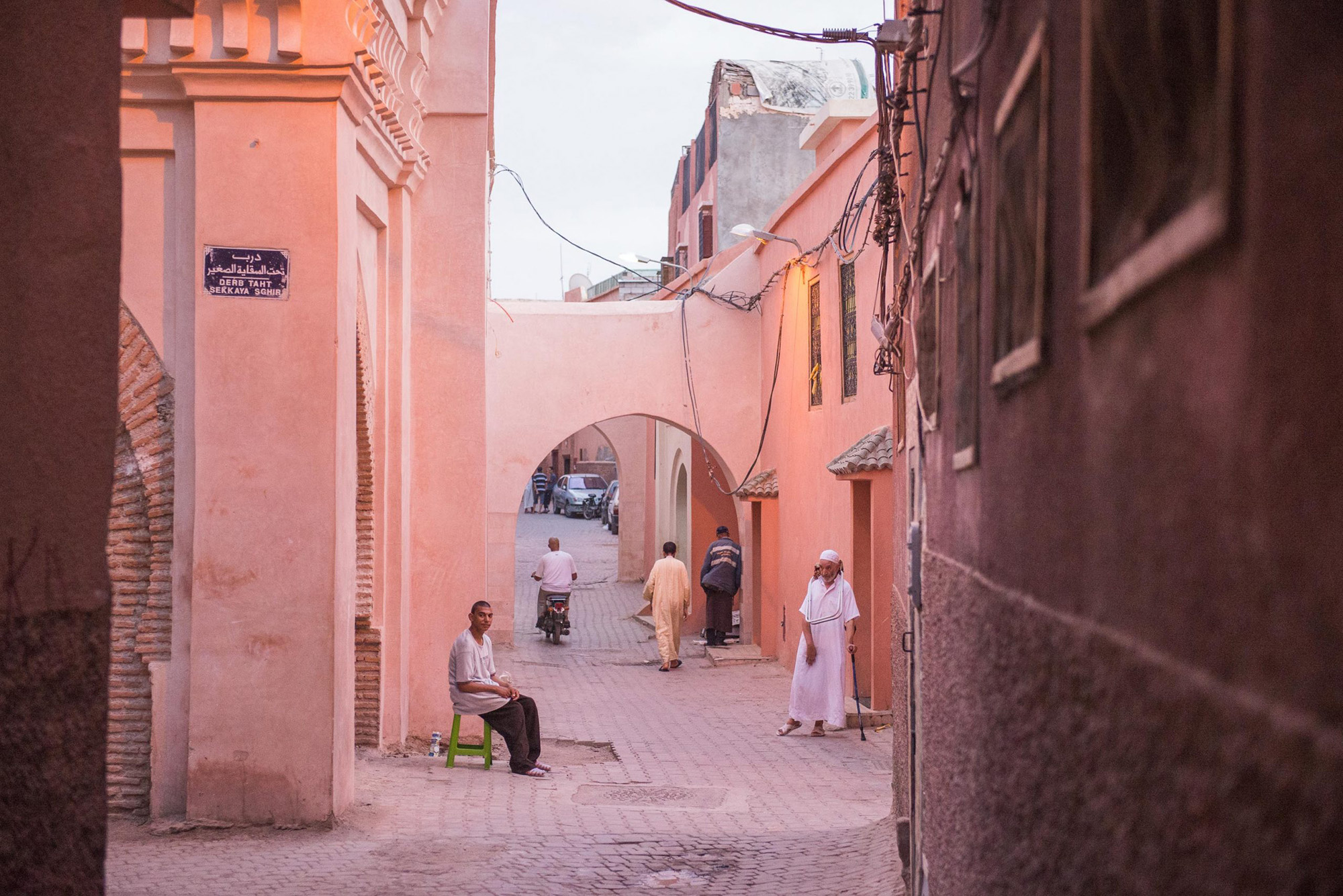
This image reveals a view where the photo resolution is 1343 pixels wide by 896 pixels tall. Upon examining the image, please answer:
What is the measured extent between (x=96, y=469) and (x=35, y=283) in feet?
1.37

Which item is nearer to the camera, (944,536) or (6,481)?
(6,481)

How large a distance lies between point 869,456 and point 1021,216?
945cm

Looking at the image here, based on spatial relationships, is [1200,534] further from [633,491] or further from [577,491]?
[577,491]

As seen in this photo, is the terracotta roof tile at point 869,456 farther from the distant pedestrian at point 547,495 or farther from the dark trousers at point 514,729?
the distant pedestrian at point 547,495

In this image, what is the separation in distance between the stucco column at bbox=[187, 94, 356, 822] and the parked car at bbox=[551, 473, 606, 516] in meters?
41.7

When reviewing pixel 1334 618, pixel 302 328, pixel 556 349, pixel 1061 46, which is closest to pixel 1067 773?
pixel 1334 618

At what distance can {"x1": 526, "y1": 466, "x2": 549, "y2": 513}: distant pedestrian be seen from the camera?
182 ft

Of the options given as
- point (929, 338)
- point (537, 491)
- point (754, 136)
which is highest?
point (754, 136)

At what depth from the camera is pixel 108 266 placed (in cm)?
306

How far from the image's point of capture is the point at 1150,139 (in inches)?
63.8

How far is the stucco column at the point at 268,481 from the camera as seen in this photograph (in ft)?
23.5

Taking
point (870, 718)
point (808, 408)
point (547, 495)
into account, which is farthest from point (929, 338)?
point (547, 495)

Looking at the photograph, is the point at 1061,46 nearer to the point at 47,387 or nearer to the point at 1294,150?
the point at 1294,150

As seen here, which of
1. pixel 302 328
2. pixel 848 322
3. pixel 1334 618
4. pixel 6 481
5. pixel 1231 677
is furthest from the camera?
pixel 848 322
